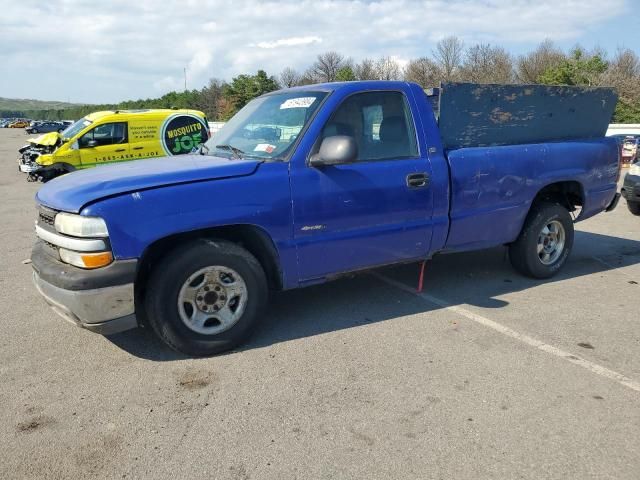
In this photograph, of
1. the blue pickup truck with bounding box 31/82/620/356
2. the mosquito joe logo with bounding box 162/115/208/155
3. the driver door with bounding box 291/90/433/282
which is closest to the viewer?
the blue pickup truck with bounding box 31/82/620/356

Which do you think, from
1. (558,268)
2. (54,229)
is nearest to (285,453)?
(54,229)

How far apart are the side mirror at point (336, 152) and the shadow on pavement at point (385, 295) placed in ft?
4.48

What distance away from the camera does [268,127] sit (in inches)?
171

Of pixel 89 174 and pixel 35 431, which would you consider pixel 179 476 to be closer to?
pixel 35 431

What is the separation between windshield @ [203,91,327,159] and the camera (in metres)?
4.12

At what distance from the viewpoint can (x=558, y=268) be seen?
5637 mm

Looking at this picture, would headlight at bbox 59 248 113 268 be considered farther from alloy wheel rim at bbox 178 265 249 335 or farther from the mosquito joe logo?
the mosquito joe logo

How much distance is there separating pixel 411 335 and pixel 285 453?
5.61 ft

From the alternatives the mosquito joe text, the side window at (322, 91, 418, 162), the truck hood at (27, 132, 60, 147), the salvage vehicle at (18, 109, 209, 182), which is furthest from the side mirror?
the truck hood at (27, 132, 60, 147)

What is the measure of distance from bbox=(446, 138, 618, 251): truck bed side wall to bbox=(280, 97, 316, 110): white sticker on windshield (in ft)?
4.30

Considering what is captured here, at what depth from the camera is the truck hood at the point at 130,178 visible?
11.3 ft

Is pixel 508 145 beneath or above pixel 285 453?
above

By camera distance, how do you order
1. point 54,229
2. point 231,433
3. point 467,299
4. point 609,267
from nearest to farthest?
point 231,433, point 54,229, point 467,299, point 609,267

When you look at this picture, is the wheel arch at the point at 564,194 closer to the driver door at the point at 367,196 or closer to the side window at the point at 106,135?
the driver door at the point at 367,196
